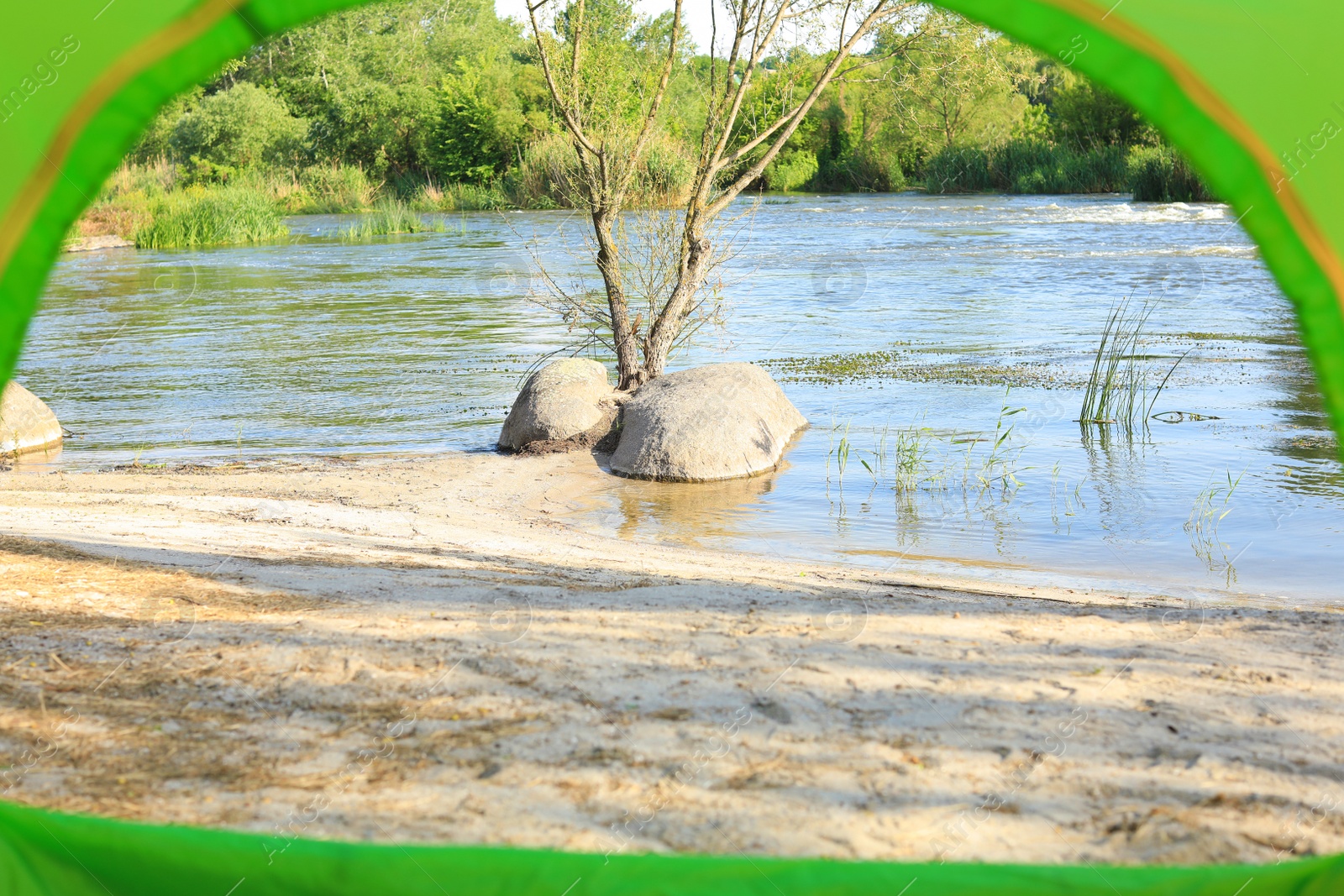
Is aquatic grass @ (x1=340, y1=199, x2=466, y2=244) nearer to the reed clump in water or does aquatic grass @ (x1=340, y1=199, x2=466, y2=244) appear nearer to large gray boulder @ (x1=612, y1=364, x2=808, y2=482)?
large gray boulder @ (x1=612, y1=364, x2=808, y2=482)

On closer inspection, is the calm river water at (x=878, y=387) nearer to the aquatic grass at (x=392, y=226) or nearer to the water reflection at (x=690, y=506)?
the water reflection at (x=690, y=506)

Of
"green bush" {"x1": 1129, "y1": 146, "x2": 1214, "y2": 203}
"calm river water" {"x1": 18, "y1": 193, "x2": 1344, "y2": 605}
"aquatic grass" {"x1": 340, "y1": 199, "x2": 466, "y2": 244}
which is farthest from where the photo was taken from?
"green bush" {"x1": 1129, "y1": 146, "x2": 1214, "y2": 203}

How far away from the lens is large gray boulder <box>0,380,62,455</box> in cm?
968

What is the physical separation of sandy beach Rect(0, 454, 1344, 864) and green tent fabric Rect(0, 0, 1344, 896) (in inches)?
3.7

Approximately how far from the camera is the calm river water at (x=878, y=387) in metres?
7.09

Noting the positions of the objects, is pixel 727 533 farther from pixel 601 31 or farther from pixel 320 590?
pixel 601 31

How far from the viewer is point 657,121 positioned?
33.8ft

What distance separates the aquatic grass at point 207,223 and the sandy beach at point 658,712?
97.6ft

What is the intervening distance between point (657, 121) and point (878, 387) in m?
3.93

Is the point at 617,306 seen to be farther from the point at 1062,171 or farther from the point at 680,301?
the point at 1062,171

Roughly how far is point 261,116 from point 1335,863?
4954cm

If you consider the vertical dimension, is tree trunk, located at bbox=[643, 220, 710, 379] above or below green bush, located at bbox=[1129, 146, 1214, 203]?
below

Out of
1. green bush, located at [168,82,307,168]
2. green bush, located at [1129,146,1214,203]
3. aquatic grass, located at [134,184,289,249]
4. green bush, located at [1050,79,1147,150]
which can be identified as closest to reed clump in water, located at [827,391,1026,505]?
aquatic grass, located at [134,184,289,249]

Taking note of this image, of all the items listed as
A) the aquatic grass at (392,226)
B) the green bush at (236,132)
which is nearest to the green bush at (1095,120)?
the aquatic grass at (392,226)
